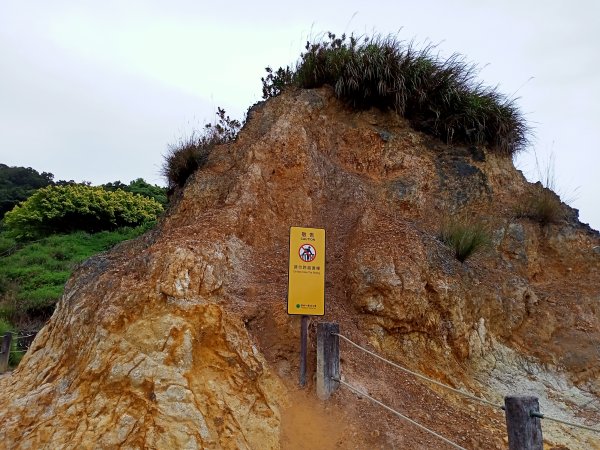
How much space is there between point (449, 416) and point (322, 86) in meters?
6.95

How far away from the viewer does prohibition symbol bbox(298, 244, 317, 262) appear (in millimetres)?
5707

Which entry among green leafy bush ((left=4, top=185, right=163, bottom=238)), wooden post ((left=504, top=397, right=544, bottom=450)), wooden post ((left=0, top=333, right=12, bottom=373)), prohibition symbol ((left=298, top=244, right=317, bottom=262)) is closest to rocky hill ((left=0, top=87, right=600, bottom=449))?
prohibition symbol ((left=298, top=244, right=317, bottom=262))

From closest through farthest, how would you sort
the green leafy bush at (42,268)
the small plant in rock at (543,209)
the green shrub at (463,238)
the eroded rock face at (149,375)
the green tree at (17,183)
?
the eroded rock face at (149,375)
the green shrub at (463,238)
the small plant in rock at (543,209)
the green leafy bush at (42,268)
the green tree at (17,183)

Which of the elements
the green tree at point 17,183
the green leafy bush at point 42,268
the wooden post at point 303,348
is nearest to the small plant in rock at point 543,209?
the wooden post at point 303,348

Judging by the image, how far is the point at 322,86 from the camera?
1011cm

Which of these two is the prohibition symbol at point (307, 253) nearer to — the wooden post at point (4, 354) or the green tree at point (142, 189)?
the wooden post at point (4, 354)

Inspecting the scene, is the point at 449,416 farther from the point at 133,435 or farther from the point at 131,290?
the point at 131,290

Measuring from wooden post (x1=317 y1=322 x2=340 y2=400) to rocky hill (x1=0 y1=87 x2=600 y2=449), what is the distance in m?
0.14

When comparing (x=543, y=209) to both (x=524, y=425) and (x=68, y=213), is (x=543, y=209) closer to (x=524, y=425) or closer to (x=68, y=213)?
(x=524, y=425)

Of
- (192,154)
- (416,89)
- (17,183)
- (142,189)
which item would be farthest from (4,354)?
(17,183)

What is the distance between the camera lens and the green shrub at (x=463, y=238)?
767cm

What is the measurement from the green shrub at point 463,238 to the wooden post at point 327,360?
10.4ft

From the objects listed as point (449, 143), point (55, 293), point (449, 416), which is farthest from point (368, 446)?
point (55, 293)

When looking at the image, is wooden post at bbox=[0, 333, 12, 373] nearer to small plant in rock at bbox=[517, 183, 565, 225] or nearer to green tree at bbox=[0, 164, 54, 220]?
small plant in rock at bbox=[517, 183, 565, 225]
